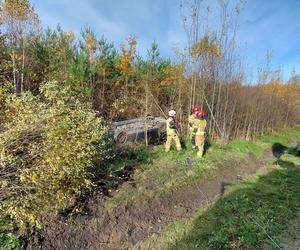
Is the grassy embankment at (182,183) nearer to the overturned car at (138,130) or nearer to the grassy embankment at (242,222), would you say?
the grassy embankment at (242,222)

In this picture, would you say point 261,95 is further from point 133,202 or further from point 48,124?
point 48,124

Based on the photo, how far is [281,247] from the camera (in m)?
4.37

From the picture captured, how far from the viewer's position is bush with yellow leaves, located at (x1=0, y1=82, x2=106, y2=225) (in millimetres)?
4262

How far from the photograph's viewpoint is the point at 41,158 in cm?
462

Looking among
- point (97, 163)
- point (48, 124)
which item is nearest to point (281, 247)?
point (97, 163)

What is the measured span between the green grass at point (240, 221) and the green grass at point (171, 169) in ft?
3.58

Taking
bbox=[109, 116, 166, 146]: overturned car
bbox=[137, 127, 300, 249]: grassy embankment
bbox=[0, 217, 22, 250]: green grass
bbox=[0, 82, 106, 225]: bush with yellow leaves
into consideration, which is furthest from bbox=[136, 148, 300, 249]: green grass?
bbox=[109, 116, 166, 146]: overturned car

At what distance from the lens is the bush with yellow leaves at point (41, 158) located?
14.0ft

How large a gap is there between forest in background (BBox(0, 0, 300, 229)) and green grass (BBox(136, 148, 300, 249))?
6.54 feet

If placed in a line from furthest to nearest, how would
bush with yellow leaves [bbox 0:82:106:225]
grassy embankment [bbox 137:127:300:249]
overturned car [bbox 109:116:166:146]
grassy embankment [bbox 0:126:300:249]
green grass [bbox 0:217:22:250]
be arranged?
overturned car [bbox 109:116:166:146]
grassy embankment [bbox 0:126:300:249]
grassy embankment [bbox 137:127:300:249]
bush with yellow leaves [bbox 0:82:106:225]
green grass [bbox 0:217:22:250]

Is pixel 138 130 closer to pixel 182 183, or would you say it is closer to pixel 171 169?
pixel 171 169

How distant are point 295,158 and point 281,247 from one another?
26.2 ft

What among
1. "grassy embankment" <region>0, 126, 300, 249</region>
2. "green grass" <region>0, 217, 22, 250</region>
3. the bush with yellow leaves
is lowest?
"green grass" <region>0, 217, 22, 250</region>

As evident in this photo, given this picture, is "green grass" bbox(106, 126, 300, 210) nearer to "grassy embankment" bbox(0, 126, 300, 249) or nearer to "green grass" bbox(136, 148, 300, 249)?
"grassy embankment" bbox(0, 126, 300, 249)
